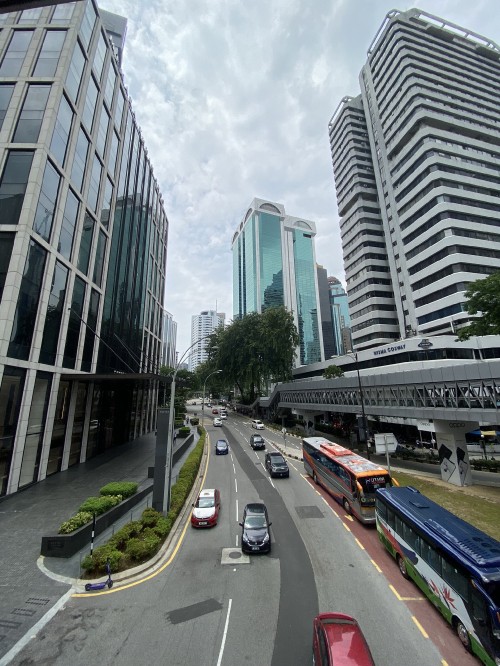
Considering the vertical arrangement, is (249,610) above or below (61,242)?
below

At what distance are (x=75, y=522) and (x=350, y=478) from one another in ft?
50.3

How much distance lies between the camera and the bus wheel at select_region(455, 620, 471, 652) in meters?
10.1

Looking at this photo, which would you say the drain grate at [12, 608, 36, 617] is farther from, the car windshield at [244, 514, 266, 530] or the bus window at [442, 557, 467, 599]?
the bus window at [442, 557, 467, 599]

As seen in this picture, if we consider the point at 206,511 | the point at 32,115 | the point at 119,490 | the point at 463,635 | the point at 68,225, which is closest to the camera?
the point at 463,635

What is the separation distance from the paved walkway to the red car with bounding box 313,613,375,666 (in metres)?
9.61

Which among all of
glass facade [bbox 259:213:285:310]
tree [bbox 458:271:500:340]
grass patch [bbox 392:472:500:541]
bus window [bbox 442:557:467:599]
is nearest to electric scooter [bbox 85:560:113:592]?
bus window [bbox 442:557:467:599]

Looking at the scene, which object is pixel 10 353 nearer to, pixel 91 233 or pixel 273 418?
pixel 91 233

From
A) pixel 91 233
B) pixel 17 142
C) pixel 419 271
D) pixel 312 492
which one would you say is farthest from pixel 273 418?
pixel 17 142

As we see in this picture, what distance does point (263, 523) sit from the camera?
56.2 ft

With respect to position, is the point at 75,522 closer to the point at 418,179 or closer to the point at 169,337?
the point at 418,179

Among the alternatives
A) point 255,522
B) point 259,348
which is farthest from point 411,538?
point 259,348

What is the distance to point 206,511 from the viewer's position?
64.4ft

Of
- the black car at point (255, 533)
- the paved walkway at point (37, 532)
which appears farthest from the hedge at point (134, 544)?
the black car at point (255, 533)

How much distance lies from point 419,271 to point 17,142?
66426mm
